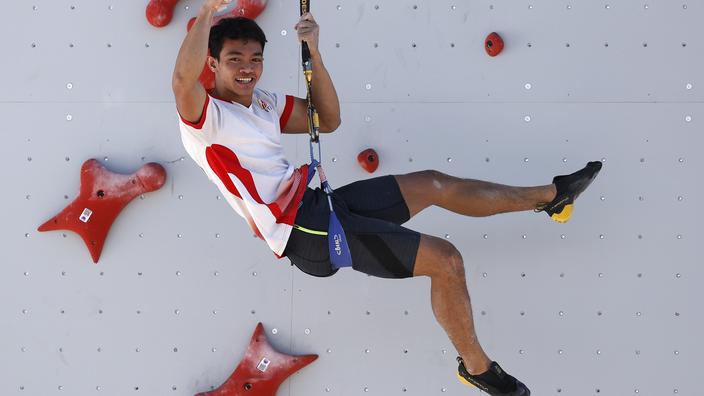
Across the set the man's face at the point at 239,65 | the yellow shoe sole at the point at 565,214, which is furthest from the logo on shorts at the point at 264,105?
the yellow shoe sole at the point at 565,214

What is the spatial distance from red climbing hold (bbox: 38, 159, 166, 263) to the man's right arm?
78cm

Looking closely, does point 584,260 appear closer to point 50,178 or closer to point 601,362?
A: point 601,362

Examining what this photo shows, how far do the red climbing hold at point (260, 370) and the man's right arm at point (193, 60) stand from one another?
1.01 metres

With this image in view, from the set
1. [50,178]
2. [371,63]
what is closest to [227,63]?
[371,63]

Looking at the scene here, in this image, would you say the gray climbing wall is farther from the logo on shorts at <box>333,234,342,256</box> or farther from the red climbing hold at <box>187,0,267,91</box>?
the logo on shorts at <box>333,234,342,256</box>

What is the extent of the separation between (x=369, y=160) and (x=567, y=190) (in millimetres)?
644

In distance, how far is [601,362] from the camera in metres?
3.43

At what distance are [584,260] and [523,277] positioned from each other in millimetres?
205

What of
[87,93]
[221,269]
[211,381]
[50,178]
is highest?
[87,93]

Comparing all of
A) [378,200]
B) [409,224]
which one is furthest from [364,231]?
[409,224]

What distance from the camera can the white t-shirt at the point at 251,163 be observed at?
2846 mm

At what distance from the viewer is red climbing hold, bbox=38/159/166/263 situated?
3.46 metres

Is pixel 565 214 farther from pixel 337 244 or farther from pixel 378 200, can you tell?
pixel 337 244

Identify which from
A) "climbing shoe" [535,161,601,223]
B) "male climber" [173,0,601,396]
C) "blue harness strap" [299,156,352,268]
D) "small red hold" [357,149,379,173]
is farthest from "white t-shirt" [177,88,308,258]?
"climbing shoe" [535,161,601,223]
